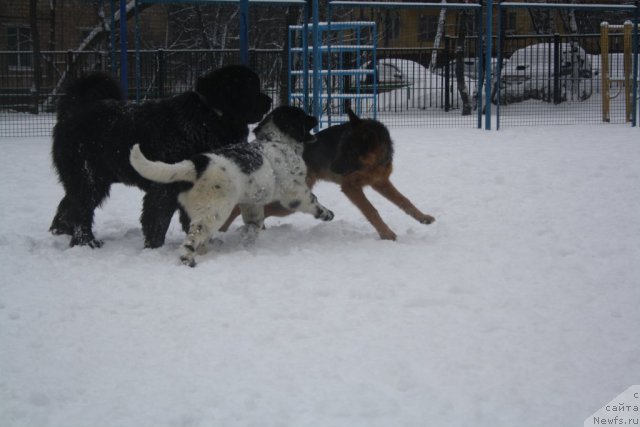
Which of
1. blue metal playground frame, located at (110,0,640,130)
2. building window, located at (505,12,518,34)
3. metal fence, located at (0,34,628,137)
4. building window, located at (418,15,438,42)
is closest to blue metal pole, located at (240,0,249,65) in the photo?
blue metal playground frame, located at (110,0,640,130)

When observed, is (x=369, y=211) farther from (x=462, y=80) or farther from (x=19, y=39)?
(x=19, y=39)

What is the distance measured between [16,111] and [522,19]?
22941mm

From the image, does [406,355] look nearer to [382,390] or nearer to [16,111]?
[382,390]

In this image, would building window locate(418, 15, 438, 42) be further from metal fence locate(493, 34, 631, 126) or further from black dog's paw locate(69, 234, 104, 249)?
black dog's paw locate(69, 234, 104, 249)

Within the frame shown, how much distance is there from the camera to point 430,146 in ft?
33.4

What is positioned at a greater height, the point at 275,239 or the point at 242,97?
the point at 242,97

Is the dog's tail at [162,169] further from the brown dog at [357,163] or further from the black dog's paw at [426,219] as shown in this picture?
the black dog's paw at [426,219]

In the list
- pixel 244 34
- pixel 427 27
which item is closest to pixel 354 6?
pixel 244 34

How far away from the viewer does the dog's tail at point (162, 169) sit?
14.9 feet

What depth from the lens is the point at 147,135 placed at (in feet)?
16.8

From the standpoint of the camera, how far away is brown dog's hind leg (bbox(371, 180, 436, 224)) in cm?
577

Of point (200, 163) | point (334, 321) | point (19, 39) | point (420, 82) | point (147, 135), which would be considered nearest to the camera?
point (334, 321)

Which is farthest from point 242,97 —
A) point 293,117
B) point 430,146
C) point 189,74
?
point 189,74

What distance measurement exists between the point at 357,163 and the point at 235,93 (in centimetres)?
105
